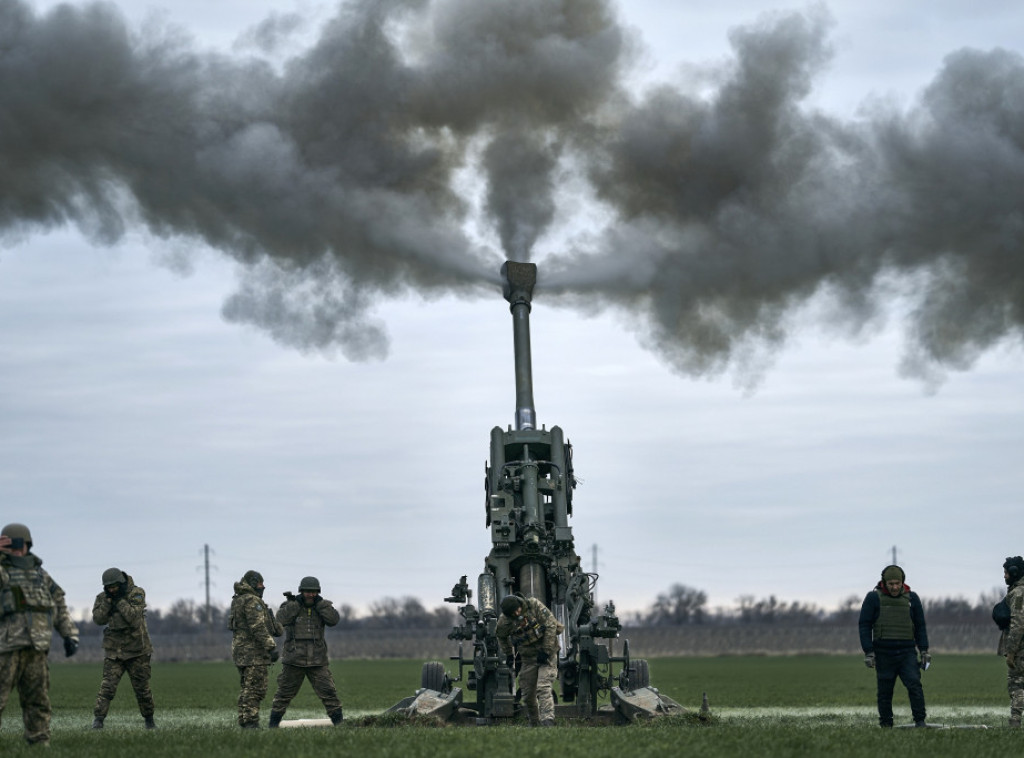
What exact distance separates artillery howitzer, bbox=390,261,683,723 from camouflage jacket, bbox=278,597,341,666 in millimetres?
1547

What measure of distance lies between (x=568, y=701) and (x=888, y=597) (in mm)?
6185

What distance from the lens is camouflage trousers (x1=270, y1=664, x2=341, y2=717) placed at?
22.9 m

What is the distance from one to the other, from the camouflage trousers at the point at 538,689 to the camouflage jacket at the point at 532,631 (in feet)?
0.61

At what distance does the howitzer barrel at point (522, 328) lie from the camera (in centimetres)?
2731

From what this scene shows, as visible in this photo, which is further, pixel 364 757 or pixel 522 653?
pixel 522 653

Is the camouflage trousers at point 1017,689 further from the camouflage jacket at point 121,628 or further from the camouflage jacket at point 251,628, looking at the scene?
the camouflage jacket at point 121,628

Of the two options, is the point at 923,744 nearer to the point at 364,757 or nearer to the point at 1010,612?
the point at 1010,612

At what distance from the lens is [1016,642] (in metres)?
20.7

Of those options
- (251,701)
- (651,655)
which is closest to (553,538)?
(251,701)

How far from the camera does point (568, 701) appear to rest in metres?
24.9

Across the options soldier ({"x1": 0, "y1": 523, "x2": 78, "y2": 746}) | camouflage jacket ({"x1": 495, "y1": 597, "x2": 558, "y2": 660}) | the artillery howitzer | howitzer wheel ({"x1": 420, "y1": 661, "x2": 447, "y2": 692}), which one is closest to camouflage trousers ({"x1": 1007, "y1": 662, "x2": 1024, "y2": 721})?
the artillery howitzer

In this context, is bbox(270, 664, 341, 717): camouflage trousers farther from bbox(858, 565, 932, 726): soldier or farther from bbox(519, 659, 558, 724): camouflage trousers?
bbox(858, 565, 932, 726): soldier

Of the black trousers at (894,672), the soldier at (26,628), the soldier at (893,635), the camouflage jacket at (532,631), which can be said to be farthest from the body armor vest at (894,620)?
the soldier at (26,628)

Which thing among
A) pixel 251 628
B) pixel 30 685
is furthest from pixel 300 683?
pixel 30 685
